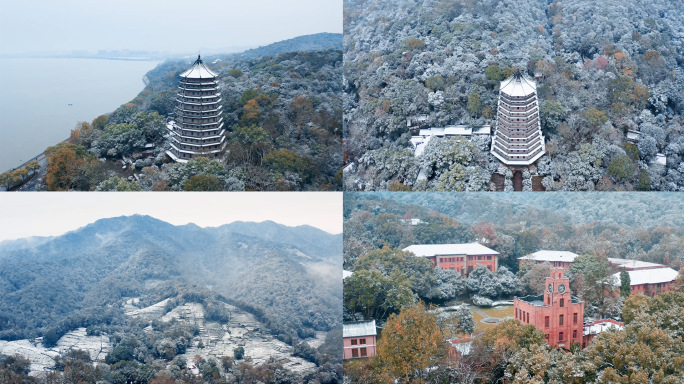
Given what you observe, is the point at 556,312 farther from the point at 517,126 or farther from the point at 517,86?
the point at 517,86

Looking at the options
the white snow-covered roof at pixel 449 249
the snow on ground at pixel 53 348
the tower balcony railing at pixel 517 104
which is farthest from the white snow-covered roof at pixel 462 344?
the snow on ground at pixel 53 348

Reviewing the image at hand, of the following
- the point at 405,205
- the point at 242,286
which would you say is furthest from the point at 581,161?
the point at 242,286

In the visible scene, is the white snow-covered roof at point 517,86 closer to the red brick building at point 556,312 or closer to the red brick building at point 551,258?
the red brick building at point 551,258

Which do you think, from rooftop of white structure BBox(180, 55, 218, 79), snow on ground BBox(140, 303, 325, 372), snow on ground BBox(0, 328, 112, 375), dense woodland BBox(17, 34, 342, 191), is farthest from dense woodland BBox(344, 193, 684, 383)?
snow on ground BBox(0, 328, 112, 375)

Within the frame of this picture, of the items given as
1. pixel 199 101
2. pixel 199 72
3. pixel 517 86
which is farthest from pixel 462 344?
pixel 199 72

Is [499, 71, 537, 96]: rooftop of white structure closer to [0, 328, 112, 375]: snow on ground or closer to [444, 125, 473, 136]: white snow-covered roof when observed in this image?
[444, 125, 473, 136]: white snow-covered roof

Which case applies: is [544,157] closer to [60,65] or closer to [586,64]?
[586,64]
